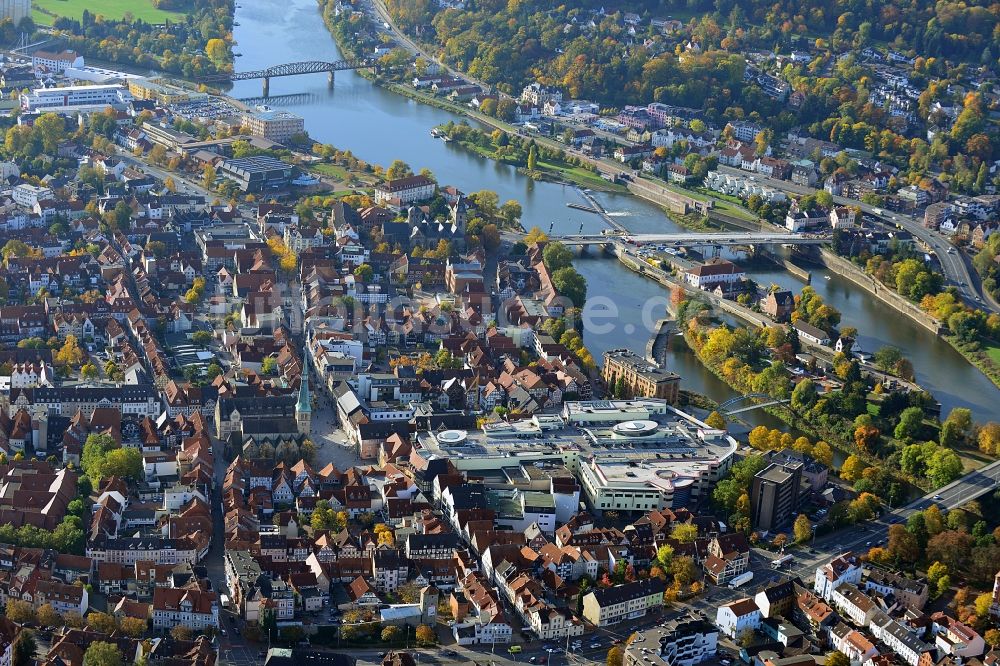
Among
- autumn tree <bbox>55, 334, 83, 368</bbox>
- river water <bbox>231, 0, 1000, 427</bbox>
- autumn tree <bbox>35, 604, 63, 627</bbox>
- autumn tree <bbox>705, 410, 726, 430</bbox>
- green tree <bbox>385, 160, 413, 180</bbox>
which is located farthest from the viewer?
green tree <bbox>385, 160, 413, 180</bbox>

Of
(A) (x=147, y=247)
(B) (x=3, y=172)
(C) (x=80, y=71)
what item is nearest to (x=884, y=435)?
(A) (x=147, y=247)

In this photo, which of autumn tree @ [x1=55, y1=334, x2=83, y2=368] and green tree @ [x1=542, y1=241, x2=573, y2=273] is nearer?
autumn tree @ [x1=55, y1=334, x2=83, y2=368]

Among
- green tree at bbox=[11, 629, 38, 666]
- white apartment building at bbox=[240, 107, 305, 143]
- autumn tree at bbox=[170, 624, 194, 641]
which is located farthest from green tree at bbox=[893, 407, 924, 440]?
white apartment building at bbox=[240, 107, 305, 143]

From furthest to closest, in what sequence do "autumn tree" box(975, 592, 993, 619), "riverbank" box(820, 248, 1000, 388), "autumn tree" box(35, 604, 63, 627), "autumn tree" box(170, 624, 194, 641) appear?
"riverbank" box(820, 248, 1000, 388), "autumn tree" box(975, 592, 993, 619), "autumn tree" box(35, 604, 63, 627), "autumn tree" box(170, 624, 194, 641)

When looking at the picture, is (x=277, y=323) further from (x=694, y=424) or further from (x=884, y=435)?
(x=884, y=435)

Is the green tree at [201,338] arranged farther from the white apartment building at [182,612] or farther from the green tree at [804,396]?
the green tree at [804,396]

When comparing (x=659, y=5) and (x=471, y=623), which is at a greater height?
(x=659, y=5)

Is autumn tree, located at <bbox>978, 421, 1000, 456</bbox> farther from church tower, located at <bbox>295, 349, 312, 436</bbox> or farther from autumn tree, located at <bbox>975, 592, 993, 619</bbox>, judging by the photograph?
church tower, located at <bbox>295, 349, 312, 436</bbox>
